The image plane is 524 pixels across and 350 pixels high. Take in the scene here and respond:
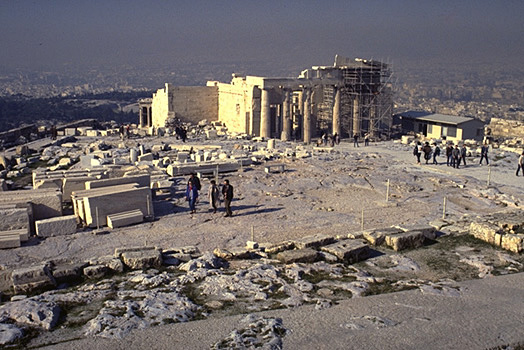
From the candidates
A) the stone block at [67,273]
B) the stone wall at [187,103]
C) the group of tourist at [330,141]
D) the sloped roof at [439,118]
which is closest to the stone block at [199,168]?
the stone block at [67,273]

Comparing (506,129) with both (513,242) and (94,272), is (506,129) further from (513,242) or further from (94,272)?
(94,272)

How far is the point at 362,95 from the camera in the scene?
33938mm

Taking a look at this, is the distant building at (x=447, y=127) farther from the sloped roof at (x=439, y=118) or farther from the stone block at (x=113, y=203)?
the stone block at (x=113, y=203)

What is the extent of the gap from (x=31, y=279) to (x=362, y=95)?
28607 millimetres

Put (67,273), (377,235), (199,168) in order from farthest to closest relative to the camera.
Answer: (199,168)
(377,235)
(67,273)

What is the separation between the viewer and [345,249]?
9148mm

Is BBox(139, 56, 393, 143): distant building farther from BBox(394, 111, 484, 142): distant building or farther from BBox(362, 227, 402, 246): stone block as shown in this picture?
BBox(362, 227, 402, 246): stone block

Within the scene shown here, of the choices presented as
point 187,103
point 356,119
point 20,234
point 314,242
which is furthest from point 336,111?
point 20,234

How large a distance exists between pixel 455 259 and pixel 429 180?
882 cm

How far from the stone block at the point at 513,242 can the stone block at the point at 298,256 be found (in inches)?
138

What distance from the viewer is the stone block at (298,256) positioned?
29.2ft

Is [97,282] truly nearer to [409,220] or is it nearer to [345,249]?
[345,249]

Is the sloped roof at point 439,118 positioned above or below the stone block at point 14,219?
above

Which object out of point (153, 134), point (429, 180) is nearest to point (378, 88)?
point (153, 134)
